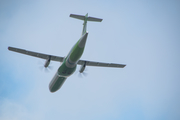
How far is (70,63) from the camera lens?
742 inches

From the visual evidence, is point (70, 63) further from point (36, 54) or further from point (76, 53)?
point (36, 54)

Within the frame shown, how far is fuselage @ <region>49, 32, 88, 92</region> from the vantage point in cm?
1633

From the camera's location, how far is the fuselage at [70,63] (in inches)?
643

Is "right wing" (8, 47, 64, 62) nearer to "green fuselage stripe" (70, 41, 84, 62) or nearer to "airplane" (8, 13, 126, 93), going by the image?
"airplane" (8, 13, 126, 93)

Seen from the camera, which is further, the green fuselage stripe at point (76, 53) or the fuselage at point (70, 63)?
the green fuselage stripe at point (76, 53)

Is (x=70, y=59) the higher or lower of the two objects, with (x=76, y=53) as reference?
lower

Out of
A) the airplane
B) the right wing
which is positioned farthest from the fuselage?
the right wing

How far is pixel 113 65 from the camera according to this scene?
23719mm

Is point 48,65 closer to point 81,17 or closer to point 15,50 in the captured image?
point 15,50

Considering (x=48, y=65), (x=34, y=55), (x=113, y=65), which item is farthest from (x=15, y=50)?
(x=113, y=65)

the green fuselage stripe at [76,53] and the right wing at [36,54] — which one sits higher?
the green fuselage stripe at [76,53]

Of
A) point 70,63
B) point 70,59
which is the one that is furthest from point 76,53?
point 70,63

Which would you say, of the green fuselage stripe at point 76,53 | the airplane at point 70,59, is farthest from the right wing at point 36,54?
the green fuselage stripe at point 76,53

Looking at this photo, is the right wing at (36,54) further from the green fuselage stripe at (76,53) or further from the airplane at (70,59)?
the green fuselage stripe at (76,53)
